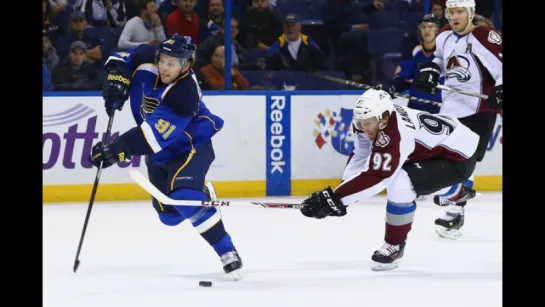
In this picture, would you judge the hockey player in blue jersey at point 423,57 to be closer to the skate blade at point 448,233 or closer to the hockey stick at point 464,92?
the hockey stick at point 464,92

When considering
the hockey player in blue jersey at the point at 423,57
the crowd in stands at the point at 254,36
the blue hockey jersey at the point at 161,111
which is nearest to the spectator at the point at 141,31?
the crowd in stands at the point at 254,36

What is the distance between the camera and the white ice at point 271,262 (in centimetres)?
392

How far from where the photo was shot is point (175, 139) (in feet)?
14.1

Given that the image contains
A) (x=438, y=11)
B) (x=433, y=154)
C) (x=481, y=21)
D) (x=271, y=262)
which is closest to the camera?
(x=433, y=154)

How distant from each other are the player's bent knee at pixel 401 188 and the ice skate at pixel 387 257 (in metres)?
0.21

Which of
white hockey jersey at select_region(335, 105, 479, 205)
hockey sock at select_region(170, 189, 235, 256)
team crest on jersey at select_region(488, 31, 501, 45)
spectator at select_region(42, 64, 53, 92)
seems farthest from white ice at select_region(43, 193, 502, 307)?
team crest on jersey at select_region(488, 31, 501, 45)

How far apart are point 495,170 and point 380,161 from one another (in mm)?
3468

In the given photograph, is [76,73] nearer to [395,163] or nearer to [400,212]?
[400,212]

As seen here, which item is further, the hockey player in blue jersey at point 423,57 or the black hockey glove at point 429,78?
the hockey player in blue jersey at point 423,57

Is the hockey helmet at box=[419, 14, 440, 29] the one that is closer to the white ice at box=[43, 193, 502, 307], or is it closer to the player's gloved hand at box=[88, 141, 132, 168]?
the white ice at box=[43, 193, 502, 307]

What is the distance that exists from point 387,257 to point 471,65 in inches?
60.8

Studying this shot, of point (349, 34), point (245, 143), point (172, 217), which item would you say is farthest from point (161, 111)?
point (349, 34)
